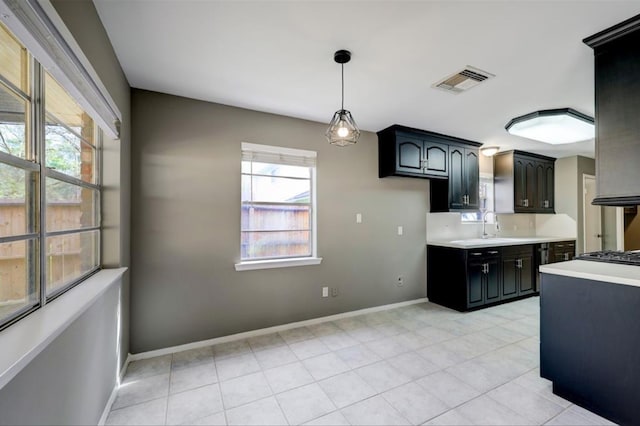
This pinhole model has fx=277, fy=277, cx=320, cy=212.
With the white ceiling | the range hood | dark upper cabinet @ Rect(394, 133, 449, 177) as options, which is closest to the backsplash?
dark upper cabinet @ Rect(394, 133, 449, 177)

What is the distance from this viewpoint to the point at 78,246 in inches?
67.4

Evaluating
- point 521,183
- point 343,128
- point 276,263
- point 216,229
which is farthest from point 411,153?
point 216,229

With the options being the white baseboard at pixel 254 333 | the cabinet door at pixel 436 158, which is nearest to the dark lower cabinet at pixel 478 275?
the white baseboard at pixel 254 333

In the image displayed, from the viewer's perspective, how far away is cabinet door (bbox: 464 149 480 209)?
4277mm

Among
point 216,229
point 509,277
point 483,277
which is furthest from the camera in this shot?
point 509,277

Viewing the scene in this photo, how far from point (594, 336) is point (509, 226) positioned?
3839 millimetres

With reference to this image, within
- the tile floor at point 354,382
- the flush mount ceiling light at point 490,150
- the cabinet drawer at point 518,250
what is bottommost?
the tile floor at point 354,382

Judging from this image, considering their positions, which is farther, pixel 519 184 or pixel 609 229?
pixel 609 229

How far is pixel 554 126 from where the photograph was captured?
332cm

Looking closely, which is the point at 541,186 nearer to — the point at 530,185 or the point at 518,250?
the point at 530,185

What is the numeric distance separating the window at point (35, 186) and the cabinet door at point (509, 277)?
15.8ft

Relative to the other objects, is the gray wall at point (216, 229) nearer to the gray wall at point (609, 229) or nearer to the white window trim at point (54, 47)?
the white window trim at point (54, 47)

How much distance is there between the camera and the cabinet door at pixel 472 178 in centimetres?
428

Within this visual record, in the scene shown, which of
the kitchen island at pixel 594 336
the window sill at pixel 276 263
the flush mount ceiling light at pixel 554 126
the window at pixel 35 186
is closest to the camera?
the window at pixel 35 186
